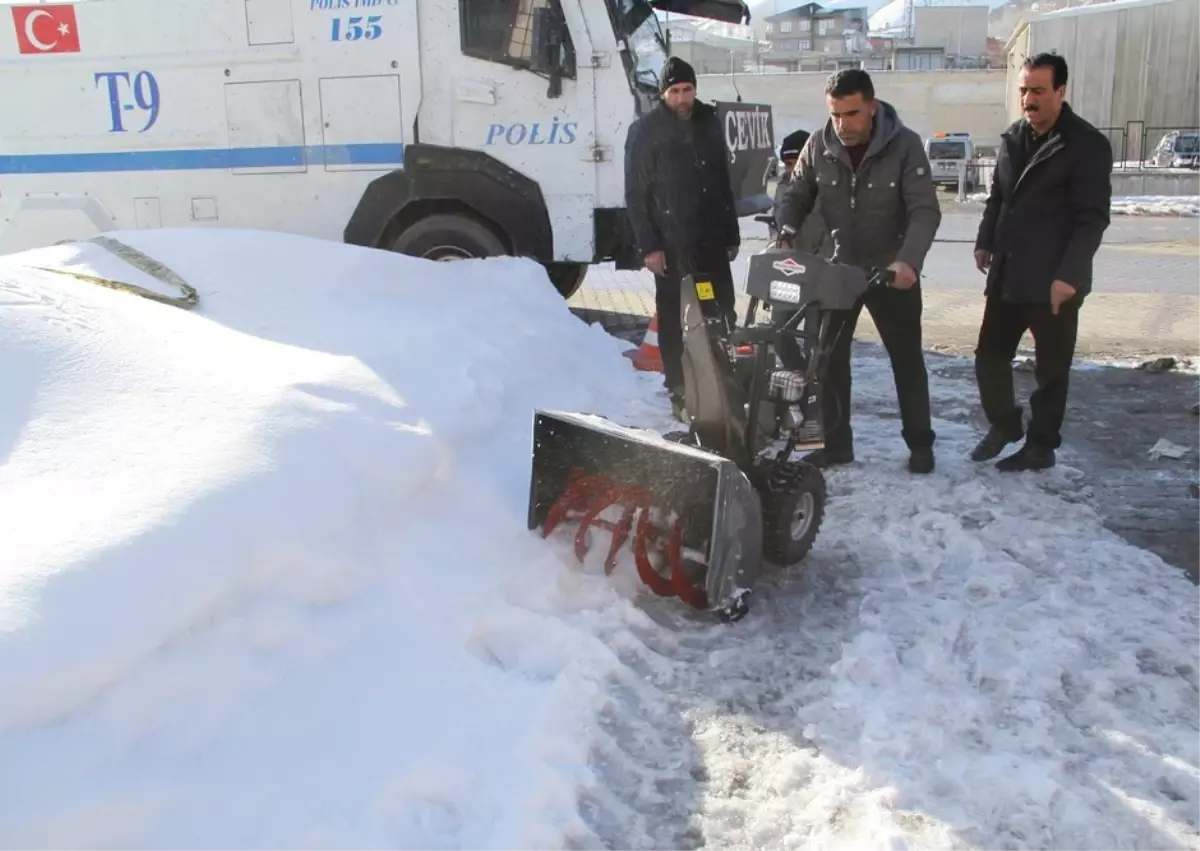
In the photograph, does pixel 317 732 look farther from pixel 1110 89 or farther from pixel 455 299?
pixel 1110 89

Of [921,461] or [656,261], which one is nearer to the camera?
[921,461]

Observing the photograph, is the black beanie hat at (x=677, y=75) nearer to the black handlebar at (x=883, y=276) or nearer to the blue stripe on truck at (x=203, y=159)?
the black handlebar at (x=883, y=276)

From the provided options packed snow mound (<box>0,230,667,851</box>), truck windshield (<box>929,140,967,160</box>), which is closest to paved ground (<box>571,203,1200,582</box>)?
packed snow mound (<box>0,230,667,851</box>)

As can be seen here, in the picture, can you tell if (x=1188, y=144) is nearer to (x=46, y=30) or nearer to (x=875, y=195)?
(x=875, y=195)

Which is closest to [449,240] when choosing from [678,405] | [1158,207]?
[678,405]

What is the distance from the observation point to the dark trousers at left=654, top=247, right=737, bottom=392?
5.98 meters

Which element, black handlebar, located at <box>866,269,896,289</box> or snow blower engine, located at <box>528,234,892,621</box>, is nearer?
snow blower engine, located at <box>528,234,892,621</box>

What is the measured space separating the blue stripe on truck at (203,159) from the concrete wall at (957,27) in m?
62.3

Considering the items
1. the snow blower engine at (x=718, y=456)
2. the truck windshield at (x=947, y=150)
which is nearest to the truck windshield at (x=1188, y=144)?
the truck windshield at (x=947, y=150)

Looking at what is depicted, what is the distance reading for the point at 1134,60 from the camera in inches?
1372

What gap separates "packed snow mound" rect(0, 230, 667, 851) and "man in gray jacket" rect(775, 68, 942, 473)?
1.79m

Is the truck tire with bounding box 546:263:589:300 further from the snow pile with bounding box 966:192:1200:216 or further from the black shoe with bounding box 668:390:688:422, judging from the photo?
the snow pile with bounding box 966:192:1200:216

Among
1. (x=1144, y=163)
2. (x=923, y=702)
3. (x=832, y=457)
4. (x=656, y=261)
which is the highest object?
(x=1144, y=163)

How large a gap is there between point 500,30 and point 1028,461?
4.84 m
